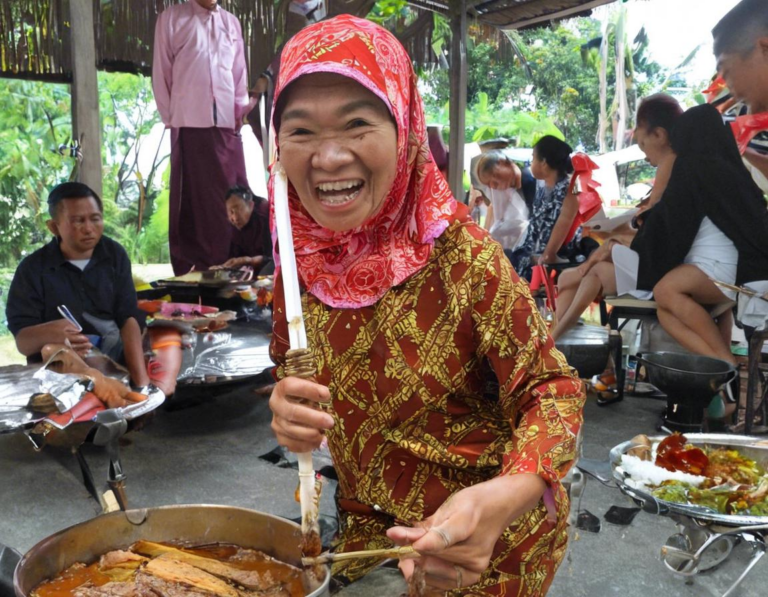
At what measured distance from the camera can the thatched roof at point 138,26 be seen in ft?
15.7

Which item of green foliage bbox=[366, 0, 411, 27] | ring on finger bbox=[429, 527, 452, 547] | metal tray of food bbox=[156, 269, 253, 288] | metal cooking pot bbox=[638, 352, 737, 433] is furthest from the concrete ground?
green foliage bbox=[366, 0, 411, 27]

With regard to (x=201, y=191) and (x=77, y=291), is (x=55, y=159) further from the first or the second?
(x=77, y=291)

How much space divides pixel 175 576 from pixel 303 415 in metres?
0.42

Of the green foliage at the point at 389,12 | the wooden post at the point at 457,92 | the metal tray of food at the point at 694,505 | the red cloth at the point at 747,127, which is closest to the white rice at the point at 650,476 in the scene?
the metal tray of food at the point at 694,505

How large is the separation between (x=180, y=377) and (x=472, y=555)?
11.6 ft

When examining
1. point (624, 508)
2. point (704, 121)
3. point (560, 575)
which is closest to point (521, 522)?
point (560, 575)

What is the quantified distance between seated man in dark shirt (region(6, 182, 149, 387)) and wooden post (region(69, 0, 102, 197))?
0.34 metres

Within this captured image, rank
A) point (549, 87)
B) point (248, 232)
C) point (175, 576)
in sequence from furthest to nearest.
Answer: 1. point (549, 87)
2. point (248, 232)
3. point (175, 576)

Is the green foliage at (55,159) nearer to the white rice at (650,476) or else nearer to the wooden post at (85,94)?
the wooden post at (85,94)

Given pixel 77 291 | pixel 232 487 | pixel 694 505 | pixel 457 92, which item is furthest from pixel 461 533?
pixel 457 92

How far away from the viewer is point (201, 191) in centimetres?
577

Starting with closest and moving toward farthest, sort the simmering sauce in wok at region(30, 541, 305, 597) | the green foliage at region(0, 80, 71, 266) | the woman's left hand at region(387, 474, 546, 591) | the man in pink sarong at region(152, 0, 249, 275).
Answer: the woman's left hand at region(387, 474, 546, 591)
the simmering sauce in wok at region(30, 541, 305, 597)
the man in pink sarong at region(152, 0, 249, 275)
the green foliage at region(0, 80, 71, 266)

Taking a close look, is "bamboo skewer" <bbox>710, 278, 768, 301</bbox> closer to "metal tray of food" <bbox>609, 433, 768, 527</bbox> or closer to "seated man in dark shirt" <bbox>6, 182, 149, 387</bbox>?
"metal tray of food" <bbox>609, 433, 768, 527</bbox>

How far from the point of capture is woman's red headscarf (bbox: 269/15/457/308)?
125 cm
